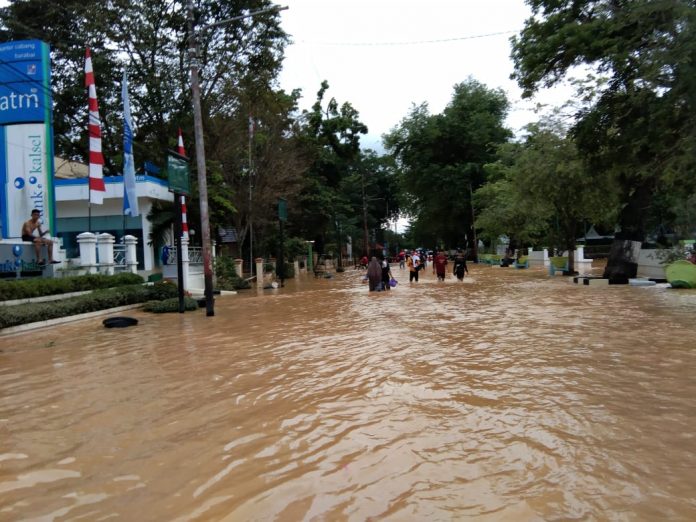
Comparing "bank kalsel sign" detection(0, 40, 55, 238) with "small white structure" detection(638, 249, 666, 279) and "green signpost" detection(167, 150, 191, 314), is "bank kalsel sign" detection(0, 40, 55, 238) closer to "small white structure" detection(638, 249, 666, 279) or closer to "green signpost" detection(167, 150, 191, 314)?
"green signpost" detection(167, 150, 191, 314)

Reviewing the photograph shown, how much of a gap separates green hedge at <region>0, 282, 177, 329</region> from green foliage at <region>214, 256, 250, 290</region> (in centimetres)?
588

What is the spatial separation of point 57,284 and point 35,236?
3.01 meters

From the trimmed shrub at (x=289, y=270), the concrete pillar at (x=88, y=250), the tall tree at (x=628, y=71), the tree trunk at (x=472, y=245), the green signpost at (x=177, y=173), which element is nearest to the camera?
the tall tree at (x=628, y=71)

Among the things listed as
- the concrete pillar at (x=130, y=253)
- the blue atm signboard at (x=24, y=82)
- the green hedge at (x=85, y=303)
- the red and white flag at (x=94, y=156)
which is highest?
the blue atm signboard at (x=24, y=82)

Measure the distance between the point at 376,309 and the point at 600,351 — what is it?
24.9 ft

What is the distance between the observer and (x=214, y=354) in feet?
29.2

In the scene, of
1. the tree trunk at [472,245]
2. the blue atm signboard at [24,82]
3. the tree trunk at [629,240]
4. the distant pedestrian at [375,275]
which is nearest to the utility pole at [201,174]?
the blue atm signboard at [24,82]

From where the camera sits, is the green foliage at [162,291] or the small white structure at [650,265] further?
the small white structure at [650,265]

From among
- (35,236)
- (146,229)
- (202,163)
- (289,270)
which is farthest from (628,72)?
(289,270)

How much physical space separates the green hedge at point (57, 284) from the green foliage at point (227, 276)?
559 cm

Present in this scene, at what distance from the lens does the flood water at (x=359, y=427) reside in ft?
11.5

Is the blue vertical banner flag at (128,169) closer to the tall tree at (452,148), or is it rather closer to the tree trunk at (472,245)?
the tall tree at (452,148)

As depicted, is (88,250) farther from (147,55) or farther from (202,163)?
(147,55)

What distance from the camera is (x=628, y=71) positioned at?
13.8 m
